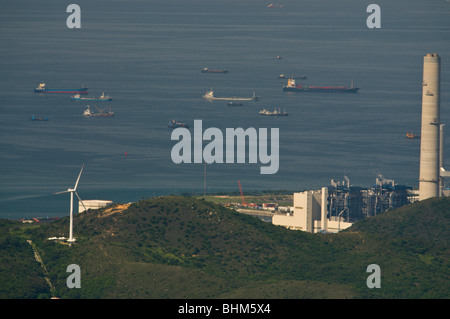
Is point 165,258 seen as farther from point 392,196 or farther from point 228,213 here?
point 392,196

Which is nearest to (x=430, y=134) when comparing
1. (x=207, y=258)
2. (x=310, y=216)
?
(x=310, y=216)

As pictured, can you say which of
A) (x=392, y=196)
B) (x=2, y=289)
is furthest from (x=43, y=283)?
(x=392, y=196)

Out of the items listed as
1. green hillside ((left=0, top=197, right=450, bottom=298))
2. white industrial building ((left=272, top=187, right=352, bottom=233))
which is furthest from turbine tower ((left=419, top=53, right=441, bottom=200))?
green hillside ((left=0, top=197, right=450, bottom=298))

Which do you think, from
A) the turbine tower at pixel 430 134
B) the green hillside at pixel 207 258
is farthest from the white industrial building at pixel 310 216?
the turbine tower at pixel 430 134

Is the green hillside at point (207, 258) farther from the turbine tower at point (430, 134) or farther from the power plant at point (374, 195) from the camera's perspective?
the turbine tower at point (430, 134)

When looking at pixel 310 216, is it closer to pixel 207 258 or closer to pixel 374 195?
pixel 374 195

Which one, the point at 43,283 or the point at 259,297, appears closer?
the point at 259,297
